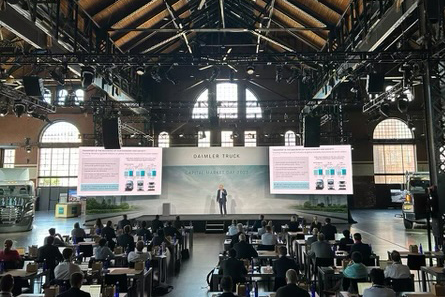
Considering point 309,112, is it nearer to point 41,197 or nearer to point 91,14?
point 91,14

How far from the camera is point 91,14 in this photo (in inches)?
452

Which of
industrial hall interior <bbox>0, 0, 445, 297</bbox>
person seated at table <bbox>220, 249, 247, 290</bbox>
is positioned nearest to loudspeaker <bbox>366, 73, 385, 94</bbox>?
industrial hall interior <bbox>0, 0, 445, 297</bbox>

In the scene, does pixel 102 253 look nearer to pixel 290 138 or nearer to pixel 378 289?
pixel 378 289

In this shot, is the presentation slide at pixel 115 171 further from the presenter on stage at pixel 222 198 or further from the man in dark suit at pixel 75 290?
the man in dark suit at pixel 75 290

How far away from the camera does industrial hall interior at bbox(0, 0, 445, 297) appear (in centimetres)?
604

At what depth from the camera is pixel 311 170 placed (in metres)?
15.1

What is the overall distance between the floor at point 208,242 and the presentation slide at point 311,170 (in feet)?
6.59

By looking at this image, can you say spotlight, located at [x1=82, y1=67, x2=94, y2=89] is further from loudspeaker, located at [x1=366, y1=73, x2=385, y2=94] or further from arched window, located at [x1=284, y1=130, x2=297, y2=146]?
arched window, located at [x1=284, y1=130, x2=297, y2=146]

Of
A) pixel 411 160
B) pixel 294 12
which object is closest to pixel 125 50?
pixel 294 12

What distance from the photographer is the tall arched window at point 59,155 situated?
2456cm

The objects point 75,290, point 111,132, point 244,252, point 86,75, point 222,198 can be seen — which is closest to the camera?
point 75,290

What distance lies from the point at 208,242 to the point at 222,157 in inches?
216

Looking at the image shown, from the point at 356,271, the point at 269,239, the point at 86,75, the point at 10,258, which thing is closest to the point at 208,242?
the point at 269,239

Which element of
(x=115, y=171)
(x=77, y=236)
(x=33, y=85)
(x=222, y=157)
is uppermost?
(x=33, y=85)
